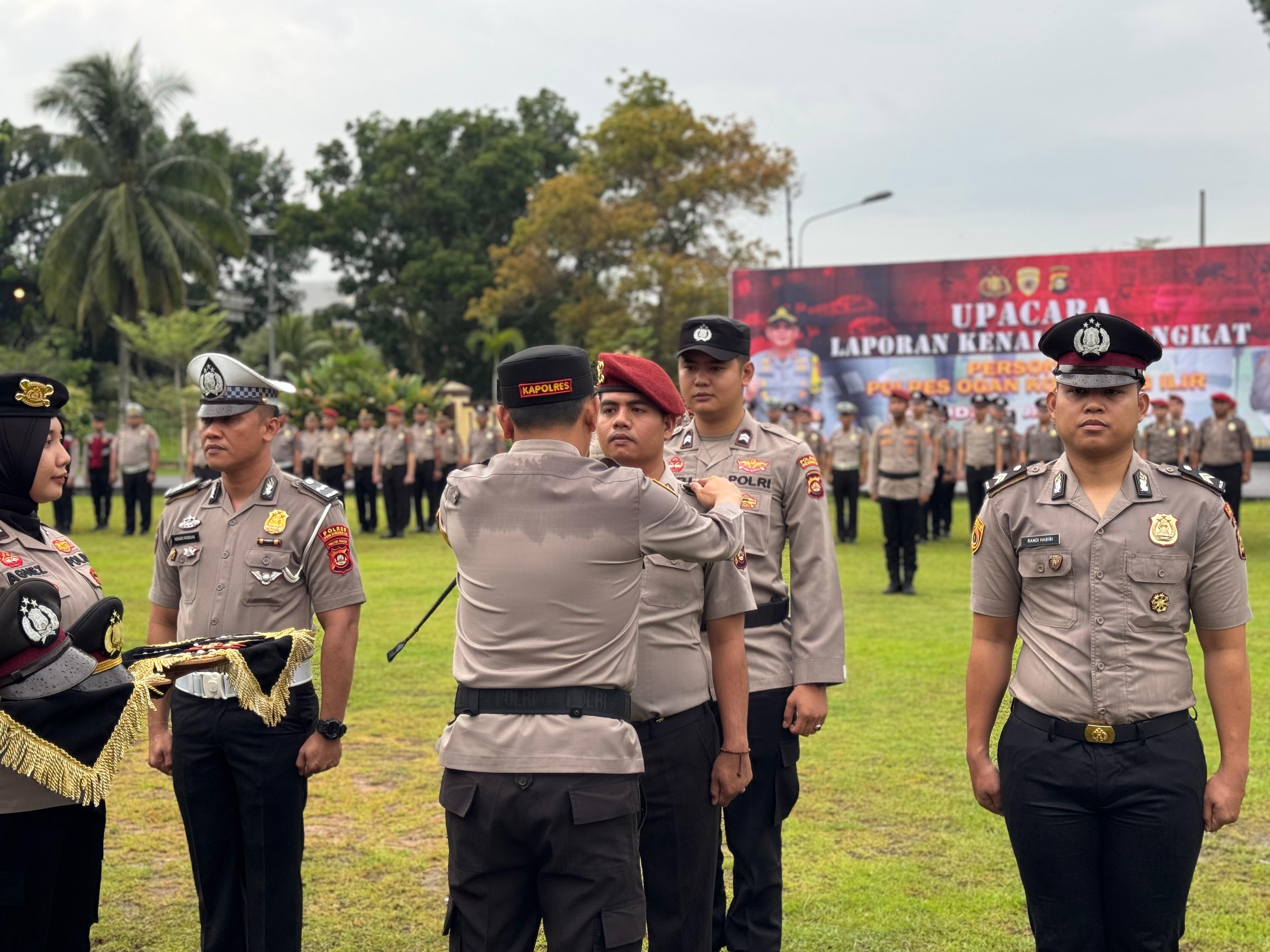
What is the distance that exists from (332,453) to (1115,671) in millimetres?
18536

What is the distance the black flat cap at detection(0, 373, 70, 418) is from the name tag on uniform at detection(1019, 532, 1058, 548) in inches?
96.7

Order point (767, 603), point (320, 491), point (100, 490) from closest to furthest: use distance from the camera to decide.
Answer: point (320, 491)
point (767, 603)
point (100, 490)

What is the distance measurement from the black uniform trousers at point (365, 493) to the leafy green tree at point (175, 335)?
47.5 ft

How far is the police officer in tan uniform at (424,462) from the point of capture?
2012 centimetres

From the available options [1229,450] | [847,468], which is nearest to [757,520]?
[1229,450]

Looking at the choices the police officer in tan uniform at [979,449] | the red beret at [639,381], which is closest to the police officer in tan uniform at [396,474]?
the police officer in tan uniform at [979,449]

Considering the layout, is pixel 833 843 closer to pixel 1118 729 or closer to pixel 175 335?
pixel 1118 729

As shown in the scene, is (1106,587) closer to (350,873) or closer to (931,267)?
(350,873)

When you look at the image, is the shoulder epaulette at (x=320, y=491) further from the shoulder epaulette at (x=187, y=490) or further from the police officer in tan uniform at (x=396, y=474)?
Answer: the police officer in tan uniform at (x=396, y=474)

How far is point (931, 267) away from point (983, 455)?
22.2ft

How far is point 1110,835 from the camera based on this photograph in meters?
3.02

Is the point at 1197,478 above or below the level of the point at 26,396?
below

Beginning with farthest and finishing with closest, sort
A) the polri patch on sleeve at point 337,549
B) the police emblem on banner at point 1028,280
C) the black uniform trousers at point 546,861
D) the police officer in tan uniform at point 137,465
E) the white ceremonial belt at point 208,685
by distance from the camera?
the police emblem on banner at point 1028,280 < the police officer in tan uniform at point 137,465 < the polri patch on sleeve at point 337,549 < the white ceremonial belt at point 208,685 < the black uniform trousers at point 546,861

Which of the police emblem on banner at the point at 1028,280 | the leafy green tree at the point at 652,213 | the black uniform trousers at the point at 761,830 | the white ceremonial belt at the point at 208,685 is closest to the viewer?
the white ceremonial belt at the point at 208,685
